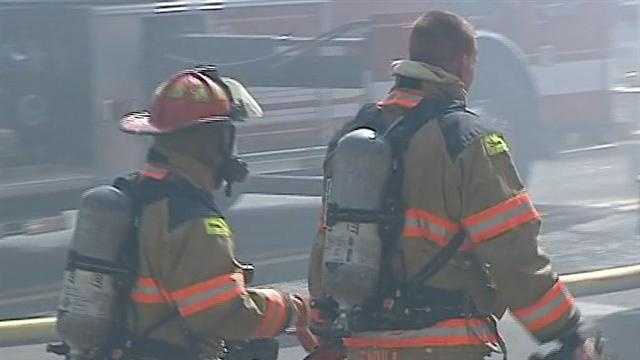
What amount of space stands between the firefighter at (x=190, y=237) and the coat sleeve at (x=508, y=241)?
1.77ft

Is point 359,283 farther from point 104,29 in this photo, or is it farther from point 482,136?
point 104,29

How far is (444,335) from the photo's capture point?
3.50 m

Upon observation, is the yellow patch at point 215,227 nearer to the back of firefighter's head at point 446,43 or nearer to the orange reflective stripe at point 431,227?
the orange reflective stripe at point 431,227

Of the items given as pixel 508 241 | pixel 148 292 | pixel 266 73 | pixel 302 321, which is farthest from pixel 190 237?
pixel 266 73

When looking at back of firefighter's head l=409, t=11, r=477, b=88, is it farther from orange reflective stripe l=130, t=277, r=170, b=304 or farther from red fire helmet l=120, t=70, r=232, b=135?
orange reflective stripe l=130, t=277, r=170, b=304

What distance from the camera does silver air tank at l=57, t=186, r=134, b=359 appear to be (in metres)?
3.38

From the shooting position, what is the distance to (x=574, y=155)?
976cm

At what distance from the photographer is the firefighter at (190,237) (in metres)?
3.34

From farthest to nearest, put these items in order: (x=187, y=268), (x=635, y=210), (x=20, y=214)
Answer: (x=635, y=210) → (x=20, y=214) → (x=187, y=268)

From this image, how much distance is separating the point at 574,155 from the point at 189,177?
6626 millimetres

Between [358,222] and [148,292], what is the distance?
0.52 metres

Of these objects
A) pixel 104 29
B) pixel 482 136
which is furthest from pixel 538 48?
pixel 482 136

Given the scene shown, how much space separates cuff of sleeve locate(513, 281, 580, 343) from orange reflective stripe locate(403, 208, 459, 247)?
24 centimetres

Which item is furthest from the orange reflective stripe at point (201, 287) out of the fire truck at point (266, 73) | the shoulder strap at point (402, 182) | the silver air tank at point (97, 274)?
the fire truck at point (266, 73)
